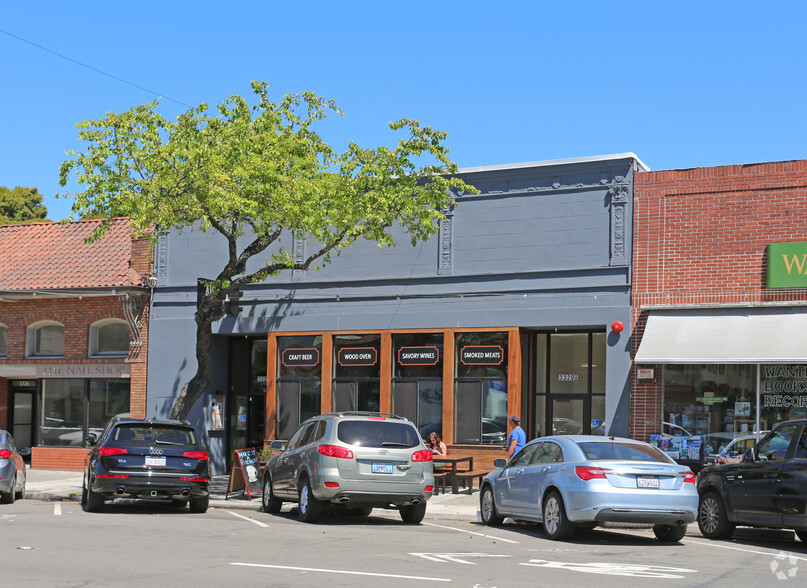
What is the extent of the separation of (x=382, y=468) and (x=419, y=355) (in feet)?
30.1

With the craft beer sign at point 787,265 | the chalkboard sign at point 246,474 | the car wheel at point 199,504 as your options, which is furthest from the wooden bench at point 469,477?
the craft beer sign at point 787,265

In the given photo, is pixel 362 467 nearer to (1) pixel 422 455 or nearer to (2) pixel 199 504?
(1) pixel 422 455

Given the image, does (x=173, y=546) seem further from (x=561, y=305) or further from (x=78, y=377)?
(x=78, y=377)

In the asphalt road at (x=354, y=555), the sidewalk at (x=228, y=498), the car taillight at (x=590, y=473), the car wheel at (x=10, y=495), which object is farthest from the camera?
the car wheel at (x=10, y=495)

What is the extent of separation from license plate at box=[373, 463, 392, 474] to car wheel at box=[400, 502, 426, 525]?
36.2 inches

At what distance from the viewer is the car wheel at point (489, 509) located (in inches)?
626

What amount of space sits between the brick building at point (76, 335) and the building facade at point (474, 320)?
1340 millimetres

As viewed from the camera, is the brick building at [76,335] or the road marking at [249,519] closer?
the road marking at [249,519]

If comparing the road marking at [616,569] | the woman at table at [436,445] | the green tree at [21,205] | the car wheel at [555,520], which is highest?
the green tree at [21,205]

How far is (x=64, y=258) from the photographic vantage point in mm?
29312

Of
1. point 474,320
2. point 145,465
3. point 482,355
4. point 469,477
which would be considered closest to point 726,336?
point 482,355

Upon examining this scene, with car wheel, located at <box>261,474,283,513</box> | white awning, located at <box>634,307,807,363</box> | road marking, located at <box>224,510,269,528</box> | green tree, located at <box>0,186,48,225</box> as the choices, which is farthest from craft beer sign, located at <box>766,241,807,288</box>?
green tree, located at <box>0,186,48,225</box>

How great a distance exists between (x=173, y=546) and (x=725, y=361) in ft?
40.2

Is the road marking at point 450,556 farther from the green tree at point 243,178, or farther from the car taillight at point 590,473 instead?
the green tree at point 243,178
